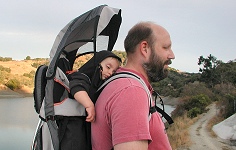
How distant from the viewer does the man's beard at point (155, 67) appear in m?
1.81

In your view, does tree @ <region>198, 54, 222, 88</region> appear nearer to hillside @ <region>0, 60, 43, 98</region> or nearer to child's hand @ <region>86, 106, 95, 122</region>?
hillside @ <region>0, 60, 43, 98</region>

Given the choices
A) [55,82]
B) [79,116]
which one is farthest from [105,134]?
[55,82]

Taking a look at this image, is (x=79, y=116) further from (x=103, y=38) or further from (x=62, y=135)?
(x=103, y=38)

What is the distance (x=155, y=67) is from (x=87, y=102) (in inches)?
17.8

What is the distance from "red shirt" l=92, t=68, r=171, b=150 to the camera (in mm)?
1473

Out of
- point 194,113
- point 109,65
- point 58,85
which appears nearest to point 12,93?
point 194,113

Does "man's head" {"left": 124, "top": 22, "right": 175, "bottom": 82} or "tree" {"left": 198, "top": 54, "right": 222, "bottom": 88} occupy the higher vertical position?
"tree" {"left": 198, "top": 54, "right": 222, "bottom": 88}

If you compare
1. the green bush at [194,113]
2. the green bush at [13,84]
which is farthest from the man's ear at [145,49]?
the green bush at [13,84]

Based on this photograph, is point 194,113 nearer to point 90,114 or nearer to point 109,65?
point 109,65

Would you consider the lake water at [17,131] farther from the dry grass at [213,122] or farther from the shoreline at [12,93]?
the shoreline at [12,93]

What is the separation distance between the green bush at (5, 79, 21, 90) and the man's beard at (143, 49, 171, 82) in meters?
51.6

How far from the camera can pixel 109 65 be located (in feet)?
7.17

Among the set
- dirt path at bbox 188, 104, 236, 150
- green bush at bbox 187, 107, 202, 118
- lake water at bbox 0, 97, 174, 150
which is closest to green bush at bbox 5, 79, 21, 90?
lake water at bbox 0, 97, 174, 150

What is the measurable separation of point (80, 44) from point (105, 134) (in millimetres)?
1014
